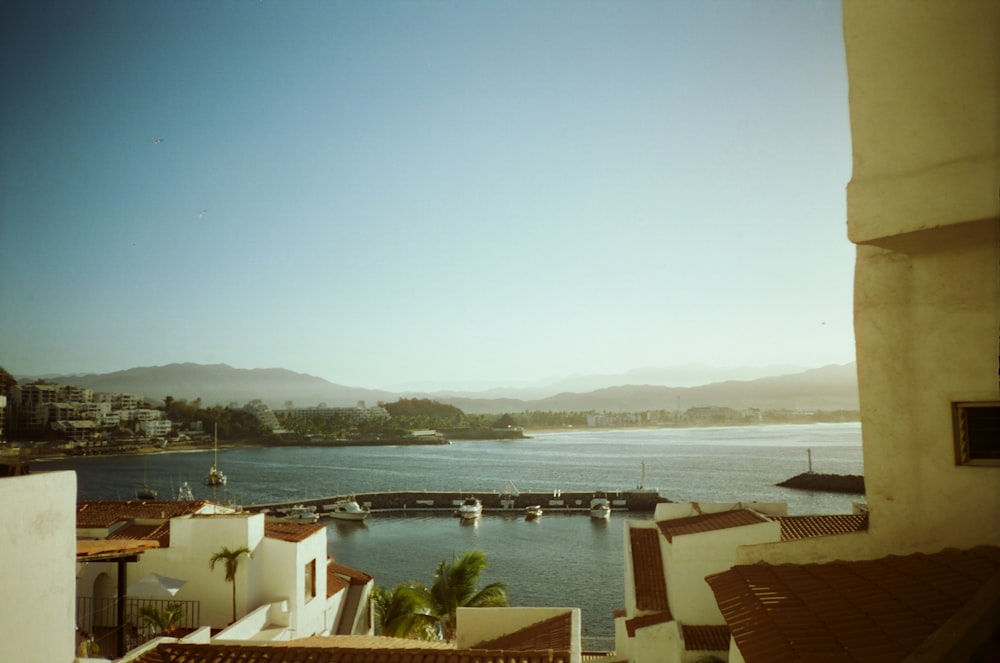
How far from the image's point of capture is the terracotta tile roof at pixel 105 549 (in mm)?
11930

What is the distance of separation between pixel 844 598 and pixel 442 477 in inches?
4178

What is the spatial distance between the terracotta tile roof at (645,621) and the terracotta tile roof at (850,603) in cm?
866

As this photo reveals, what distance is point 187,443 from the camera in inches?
7146

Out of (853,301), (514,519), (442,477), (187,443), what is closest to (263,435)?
(187,443)

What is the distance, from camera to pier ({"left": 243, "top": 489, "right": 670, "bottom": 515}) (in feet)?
255

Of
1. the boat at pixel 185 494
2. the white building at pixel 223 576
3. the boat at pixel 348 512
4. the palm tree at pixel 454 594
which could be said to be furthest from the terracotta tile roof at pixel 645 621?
the boat at pixel 348 512

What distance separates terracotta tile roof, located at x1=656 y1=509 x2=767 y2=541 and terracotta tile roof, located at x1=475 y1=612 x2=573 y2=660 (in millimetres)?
3190

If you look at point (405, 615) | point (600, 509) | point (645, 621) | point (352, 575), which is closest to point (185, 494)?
point (600, 509)

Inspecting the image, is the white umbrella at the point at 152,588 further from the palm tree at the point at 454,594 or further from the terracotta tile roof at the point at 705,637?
the terracotta tile roof at the point at 705,637

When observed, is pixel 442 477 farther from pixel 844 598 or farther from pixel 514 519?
pixel 844 598

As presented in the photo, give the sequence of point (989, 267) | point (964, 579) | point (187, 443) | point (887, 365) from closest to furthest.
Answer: point (964, 579) < point (989, 267) < point (887, 365) < point (187, 443)

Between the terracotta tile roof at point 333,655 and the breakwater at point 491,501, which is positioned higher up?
the terracotta tile roof at point 333,655

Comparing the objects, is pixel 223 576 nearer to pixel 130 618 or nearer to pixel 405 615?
pixel 130 618

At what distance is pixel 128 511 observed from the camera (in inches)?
865
